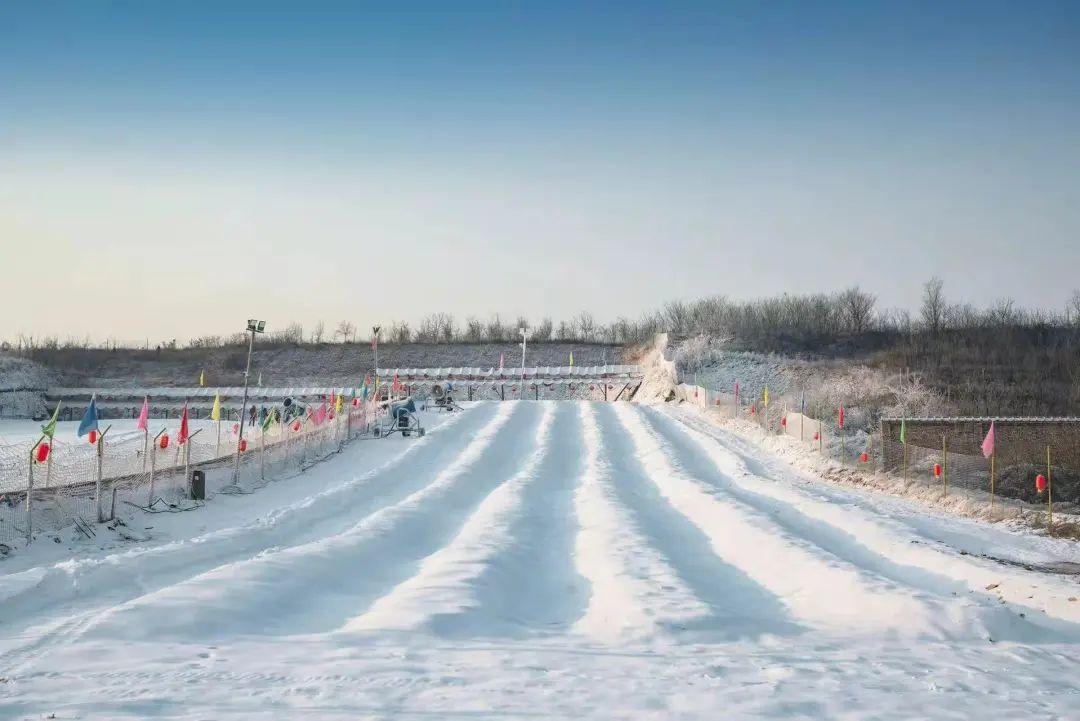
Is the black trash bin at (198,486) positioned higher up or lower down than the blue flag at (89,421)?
lower down

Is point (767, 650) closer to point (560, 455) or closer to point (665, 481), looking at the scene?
point (665, 481)

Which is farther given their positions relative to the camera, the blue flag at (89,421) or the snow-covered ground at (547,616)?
the blue flag at (89,421)

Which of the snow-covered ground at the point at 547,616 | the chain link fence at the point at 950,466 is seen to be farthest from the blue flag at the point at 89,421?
the chain link fence at the point at 950,466

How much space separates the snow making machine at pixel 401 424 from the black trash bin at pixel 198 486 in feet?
52.1

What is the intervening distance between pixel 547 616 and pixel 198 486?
1210 centimetres

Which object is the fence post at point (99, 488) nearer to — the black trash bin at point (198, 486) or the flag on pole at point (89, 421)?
the flag on pole at point (89, 421)

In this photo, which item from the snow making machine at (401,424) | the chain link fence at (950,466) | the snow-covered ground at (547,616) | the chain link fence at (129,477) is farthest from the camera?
the snow making machine at (401,424)

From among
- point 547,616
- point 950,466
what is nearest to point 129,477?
point 547,616

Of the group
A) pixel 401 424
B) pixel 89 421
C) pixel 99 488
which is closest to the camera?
pixel 99 488

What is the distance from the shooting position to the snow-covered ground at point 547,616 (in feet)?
Answer: 23.6

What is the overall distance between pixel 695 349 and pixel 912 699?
5952cm

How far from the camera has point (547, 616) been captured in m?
10.8

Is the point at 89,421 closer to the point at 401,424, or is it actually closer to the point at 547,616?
the point at 547,616

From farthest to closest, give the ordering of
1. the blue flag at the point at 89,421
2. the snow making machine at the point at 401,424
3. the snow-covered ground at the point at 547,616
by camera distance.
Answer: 1. the snow making machine at the point at 401,424
2. the blue flag at the point at 89,421
3. the snow-covered ground at the point at 547,616
